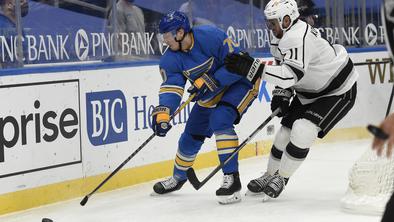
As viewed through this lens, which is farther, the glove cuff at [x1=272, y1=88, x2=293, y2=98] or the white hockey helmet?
the glove cuff at [x1=272, y1=88, x2=293, y2=98]

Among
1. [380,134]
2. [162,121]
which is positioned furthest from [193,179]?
[380,134]

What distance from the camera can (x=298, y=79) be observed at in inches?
183

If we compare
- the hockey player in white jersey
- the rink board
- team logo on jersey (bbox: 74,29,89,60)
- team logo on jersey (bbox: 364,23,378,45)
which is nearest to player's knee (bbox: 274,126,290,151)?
the hockey player in white jersey

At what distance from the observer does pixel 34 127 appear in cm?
500

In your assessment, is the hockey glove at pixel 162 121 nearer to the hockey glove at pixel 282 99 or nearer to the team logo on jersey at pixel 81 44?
the hockey glove at pixel 282 99

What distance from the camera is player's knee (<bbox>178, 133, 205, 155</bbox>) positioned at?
5230 mm

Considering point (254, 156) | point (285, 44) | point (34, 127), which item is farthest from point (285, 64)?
point (254, 156)

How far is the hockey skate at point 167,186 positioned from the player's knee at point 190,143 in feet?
0.68

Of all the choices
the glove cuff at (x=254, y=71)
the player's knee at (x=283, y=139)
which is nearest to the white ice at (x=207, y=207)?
the player's knee at (x=283, y=139)

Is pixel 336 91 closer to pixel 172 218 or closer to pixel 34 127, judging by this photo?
pixel 172 218

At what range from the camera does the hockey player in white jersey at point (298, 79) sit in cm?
463

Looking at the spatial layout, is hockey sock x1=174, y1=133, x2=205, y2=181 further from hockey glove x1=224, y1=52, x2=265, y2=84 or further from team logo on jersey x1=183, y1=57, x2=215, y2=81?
hockey glove x1=224, y1=52, x2=265, y2=84

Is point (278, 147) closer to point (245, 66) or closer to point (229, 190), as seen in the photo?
point (229, 190)

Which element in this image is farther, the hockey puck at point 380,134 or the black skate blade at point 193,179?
the black skate blade at point 193,179
